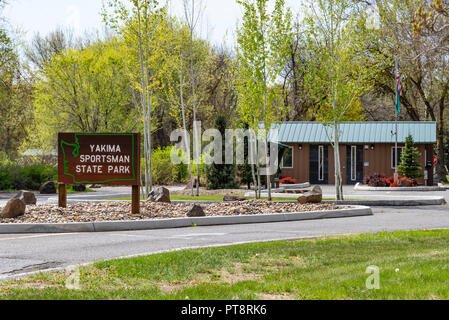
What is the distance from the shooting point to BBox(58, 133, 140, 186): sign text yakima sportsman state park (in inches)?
586

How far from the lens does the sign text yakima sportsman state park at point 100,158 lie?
14.9 m

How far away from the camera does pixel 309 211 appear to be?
16.0 metres

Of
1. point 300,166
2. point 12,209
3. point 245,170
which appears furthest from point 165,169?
point 12,209

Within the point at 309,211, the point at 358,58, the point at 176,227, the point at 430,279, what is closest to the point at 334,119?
the point at 309,211

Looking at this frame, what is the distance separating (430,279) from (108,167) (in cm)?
996

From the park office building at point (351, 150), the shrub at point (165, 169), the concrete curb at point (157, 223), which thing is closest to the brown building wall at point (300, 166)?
the park office building at point (351, 150)

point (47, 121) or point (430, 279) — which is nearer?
point (430, 279)

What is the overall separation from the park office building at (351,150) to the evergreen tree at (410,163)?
353 cm

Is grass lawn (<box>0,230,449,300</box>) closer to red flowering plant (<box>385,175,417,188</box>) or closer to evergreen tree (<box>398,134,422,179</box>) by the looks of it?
red flowering plant (<box>385,175,417,188</box>)

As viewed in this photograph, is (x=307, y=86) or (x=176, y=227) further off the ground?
(x=307, y=86)

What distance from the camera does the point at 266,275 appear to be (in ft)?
22.9

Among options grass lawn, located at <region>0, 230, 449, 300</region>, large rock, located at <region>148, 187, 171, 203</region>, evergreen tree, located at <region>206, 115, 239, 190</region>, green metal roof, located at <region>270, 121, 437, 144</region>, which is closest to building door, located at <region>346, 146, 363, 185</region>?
green metal roof, located at <region>270, 121, 437, 144</region>
